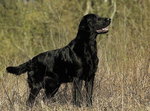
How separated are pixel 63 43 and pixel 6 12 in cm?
907

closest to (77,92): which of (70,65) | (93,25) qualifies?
(70,65)

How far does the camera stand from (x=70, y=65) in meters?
6.76

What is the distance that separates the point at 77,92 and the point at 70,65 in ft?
1.46

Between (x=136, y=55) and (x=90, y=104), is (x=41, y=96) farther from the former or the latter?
(x=136, y=55)

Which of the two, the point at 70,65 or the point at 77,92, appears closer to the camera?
the point at 77,92

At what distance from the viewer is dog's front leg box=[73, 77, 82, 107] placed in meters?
6.39

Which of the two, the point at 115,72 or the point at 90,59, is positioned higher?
the point at 90,59

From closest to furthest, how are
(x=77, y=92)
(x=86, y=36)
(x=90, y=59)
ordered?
(x=77, y=92) < (x=90, y=59) < (x=86, y=36)

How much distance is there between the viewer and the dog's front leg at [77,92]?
639 cm

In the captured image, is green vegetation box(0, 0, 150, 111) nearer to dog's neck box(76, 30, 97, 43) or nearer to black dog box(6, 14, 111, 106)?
black dog box(6, 14, 111, 106)

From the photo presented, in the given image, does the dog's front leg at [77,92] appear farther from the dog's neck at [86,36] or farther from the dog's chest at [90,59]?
the dog's neck at [86,36]

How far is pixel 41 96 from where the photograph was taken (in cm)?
709

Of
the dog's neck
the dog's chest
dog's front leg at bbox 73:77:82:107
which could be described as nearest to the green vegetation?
dog's front leg at bbox 73:77:82:107

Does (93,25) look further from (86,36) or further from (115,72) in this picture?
(115,72)
